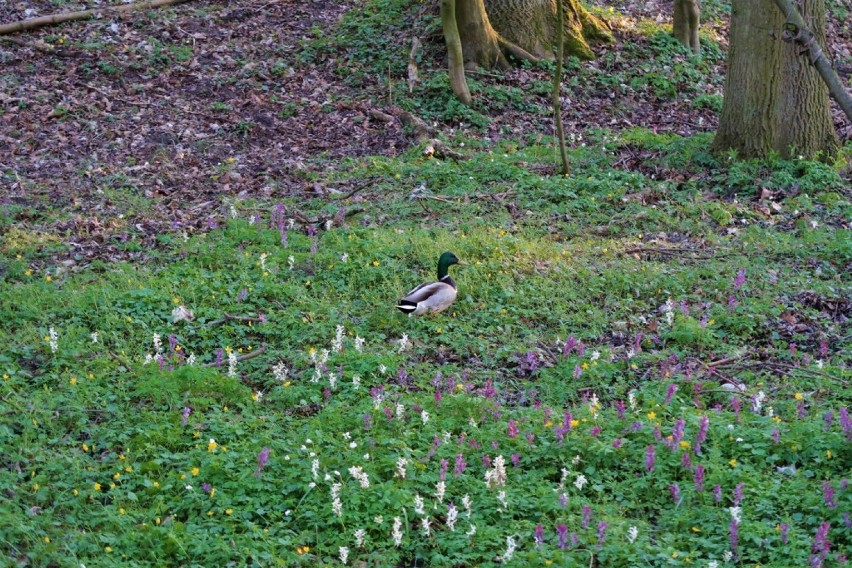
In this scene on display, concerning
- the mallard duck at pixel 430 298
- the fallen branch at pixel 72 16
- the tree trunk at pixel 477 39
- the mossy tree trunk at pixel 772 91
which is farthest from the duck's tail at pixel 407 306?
the fallen branch at pixel 72 16

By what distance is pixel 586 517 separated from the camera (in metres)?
4.75

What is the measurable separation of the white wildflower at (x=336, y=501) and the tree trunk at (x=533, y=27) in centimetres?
1090

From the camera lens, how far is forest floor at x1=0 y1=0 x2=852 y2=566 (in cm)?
494

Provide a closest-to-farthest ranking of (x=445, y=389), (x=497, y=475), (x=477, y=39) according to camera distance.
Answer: (x=497, y=475) → (x=445, y=389) → (x=477, y=39)

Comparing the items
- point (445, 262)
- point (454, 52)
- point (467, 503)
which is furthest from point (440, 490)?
point (454, 52)

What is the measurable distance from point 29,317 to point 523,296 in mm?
4196

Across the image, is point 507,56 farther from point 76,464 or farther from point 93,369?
point 76,464

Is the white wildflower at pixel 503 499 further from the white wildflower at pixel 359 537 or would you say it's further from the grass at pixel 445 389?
the white wildflower at pixel 359 537

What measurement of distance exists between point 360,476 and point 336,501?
0.29 meters

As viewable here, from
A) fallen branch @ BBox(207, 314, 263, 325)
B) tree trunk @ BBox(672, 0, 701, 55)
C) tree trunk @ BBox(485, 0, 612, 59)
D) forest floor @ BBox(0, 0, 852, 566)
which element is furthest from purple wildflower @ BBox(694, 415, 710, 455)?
tree trunk @ BBox(672, 0, 701, 55)

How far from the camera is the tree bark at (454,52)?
42.7ft

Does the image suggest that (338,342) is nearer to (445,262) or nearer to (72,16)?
(445,262)

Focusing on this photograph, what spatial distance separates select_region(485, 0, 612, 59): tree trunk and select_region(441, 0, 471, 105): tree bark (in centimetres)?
159

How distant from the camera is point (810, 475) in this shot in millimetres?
5070
